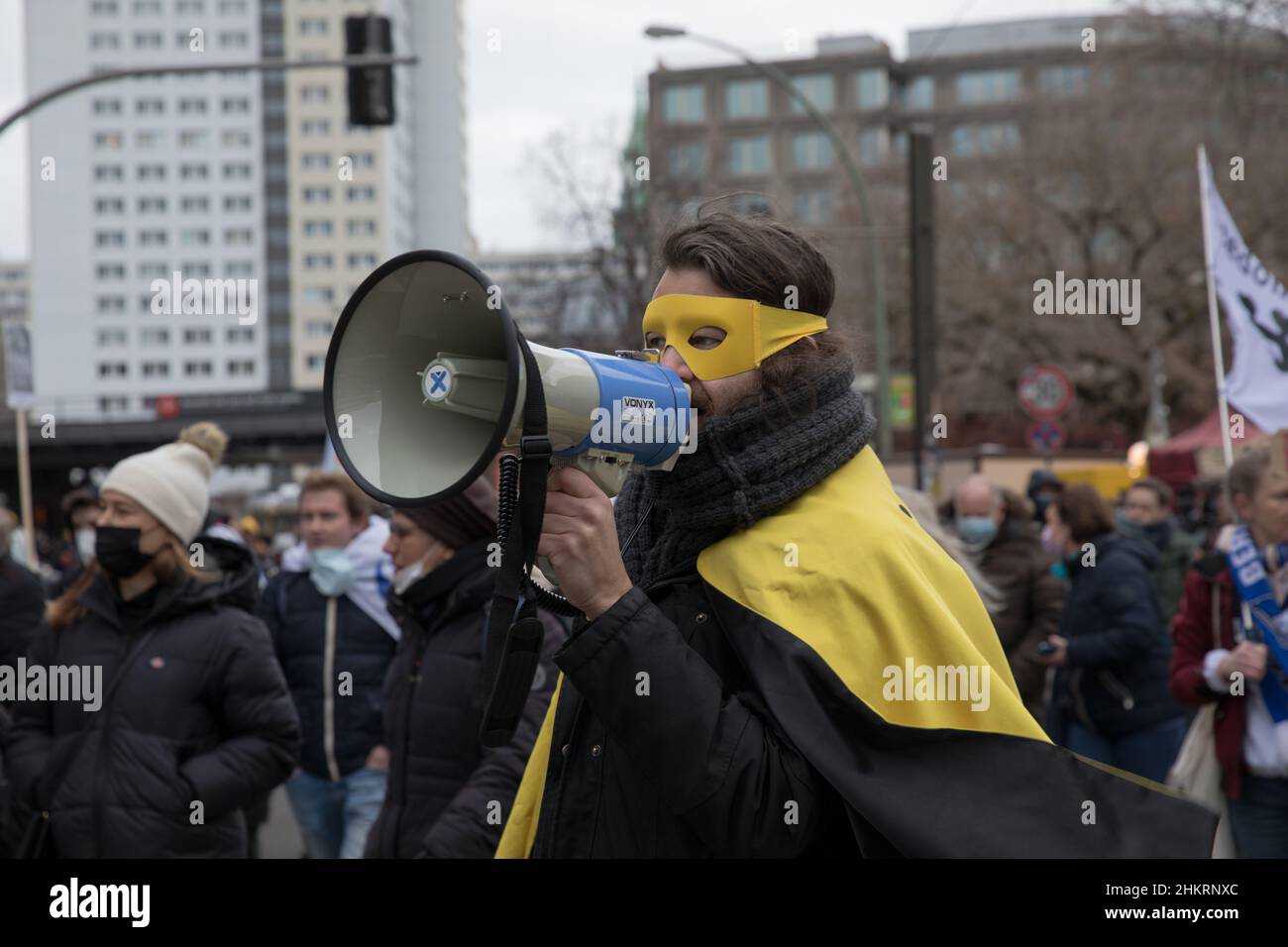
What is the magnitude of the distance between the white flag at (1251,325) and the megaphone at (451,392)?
3957 millimetres

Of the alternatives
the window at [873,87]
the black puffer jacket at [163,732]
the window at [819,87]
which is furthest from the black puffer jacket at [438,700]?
the window at [819,87]

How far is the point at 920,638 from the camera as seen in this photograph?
1.99 m

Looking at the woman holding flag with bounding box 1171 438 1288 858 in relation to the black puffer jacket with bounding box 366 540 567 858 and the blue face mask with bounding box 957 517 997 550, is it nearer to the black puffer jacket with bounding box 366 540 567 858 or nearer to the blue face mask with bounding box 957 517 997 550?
the black puffer jacket with bounding box 366 540 567 858

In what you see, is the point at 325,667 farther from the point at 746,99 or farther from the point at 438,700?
the point at 746,99

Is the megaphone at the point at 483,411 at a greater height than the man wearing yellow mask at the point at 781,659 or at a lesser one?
greater

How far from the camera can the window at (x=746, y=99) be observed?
7431cm

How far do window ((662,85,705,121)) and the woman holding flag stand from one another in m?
72.5

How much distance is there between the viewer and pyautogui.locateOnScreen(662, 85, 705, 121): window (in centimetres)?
7481

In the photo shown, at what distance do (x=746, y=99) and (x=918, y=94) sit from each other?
33.3 ft

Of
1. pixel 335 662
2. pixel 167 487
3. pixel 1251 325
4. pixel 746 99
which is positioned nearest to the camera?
pixel 167 487

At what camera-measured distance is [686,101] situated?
75438 millimetres

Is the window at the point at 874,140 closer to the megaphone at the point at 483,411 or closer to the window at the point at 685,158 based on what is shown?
the window at the point at 685,158

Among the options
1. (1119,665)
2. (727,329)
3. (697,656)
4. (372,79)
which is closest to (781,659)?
(697,656)

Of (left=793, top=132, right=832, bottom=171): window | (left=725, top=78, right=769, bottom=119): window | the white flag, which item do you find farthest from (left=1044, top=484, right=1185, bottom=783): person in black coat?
(left=725, top=78, right=769, bottom=119): window
